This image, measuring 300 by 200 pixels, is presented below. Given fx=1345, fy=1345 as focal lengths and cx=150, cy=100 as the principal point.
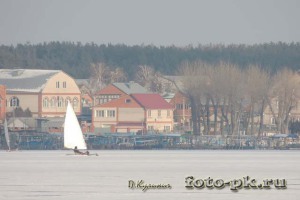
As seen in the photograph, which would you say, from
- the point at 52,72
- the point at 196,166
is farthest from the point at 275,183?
the point at 52,72

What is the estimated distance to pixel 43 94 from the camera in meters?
174

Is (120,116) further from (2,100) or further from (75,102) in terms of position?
(2,100)

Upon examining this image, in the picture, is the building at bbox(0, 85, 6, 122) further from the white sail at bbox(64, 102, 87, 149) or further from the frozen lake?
the frozen lake

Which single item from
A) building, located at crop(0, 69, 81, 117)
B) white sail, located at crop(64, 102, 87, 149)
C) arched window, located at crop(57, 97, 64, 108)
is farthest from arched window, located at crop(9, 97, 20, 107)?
white sail, located at crop(64, 102, 87, 149)

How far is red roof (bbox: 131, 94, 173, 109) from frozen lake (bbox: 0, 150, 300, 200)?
214 feet

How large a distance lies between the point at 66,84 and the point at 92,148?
112 ft

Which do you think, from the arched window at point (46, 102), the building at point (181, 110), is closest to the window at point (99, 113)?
the arched window at point (46, 102)

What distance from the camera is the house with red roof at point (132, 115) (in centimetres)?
16762

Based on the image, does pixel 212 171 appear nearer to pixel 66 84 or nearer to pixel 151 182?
pixel 151 182

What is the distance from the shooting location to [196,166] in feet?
296

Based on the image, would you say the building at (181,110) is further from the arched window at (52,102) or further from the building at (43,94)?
the arched window at (52,102)

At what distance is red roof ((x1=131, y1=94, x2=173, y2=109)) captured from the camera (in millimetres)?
169625

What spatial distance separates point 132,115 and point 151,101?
14.7 feet

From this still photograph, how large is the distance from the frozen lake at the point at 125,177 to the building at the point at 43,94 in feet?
225
